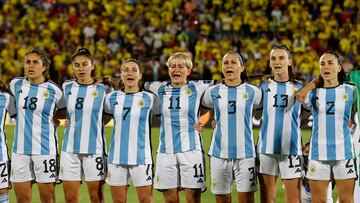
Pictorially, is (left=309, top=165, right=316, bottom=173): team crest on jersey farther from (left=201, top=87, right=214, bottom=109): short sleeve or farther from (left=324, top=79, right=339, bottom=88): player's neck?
(left=201, top=87, right=214, bottom=109): short sleeve

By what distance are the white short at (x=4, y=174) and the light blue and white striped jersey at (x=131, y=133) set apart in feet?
3.10

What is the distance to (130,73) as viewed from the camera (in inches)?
320

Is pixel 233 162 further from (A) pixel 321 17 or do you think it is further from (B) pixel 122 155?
(A) pixel 321 17

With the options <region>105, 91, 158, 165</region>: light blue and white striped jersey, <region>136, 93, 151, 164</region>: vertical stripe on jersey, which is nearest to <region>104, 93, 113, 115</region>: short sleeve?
<region>105, 91, 158, 165</region>: light blue and white striped jersey

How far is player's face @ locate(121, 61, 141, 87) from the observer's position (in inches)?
320

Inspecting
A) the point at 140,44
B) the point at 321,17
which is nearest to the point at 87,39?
the point at 140,44

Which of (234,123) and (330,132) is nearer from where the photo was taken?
(330,132)

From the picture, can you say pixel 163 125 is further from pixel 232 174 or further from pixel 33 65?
pixel 33 65

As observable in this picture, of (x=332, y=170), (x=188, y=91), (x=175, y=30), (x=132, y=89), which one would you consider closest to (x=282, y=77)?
(x=188, y=91)

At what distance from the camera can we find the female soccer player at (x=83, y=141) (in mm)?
8266

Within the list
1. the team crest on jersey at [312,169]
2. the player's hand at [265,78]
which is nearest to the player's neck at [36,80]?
the player's hand at [265,78]

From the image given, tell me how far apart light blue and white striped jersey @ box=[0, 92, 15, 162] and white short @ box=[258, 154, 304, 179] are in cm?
235

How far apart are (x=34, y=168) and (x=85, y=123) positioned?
63cm

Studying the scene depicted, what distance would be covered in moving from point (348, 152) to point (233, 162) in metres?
1.05
